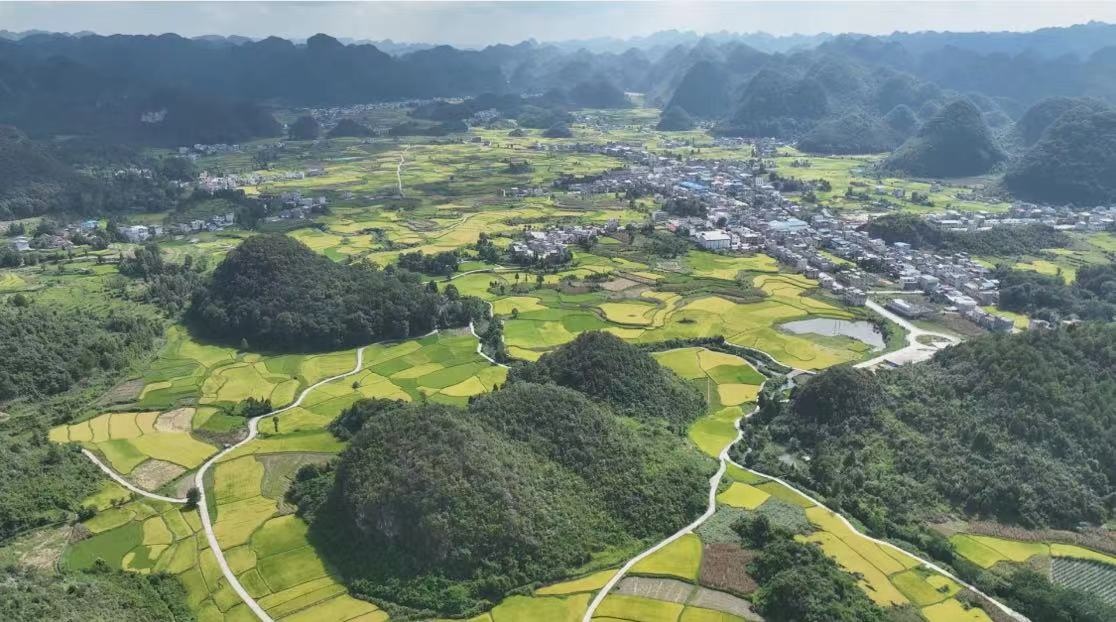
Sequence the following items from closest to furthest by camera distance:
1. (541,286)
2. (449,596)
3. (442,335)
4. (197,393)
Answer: (449,596) < (197,393) < (442,335) < (541,286)

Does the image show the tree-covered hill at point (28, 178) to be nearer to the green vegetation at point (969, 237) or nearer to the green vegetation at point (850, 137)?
the green vegetation at point (969, 237)

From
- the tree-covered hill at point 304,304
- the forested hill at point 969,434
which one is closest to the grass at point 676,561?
the forested hill at point 969,434

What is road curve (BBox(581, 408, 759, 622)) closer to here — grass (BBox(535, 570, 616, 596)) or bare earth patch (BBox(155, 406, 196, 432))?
grass (BBox(535, 570, 616, 596))

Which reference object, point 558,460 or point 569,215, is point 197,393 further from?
point 569,215

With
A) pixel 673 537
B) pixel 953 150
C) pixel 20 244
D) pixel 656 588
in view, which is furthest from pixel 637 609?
pixel 953 150

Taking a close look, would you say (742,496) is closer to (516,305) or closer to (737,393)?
(737,393)

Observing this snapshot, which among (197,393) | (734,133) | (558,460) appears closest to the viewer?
(558,460)

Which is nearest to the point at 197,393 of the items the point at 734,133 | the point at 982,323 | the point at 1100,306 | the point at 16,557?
the point at 16,557
